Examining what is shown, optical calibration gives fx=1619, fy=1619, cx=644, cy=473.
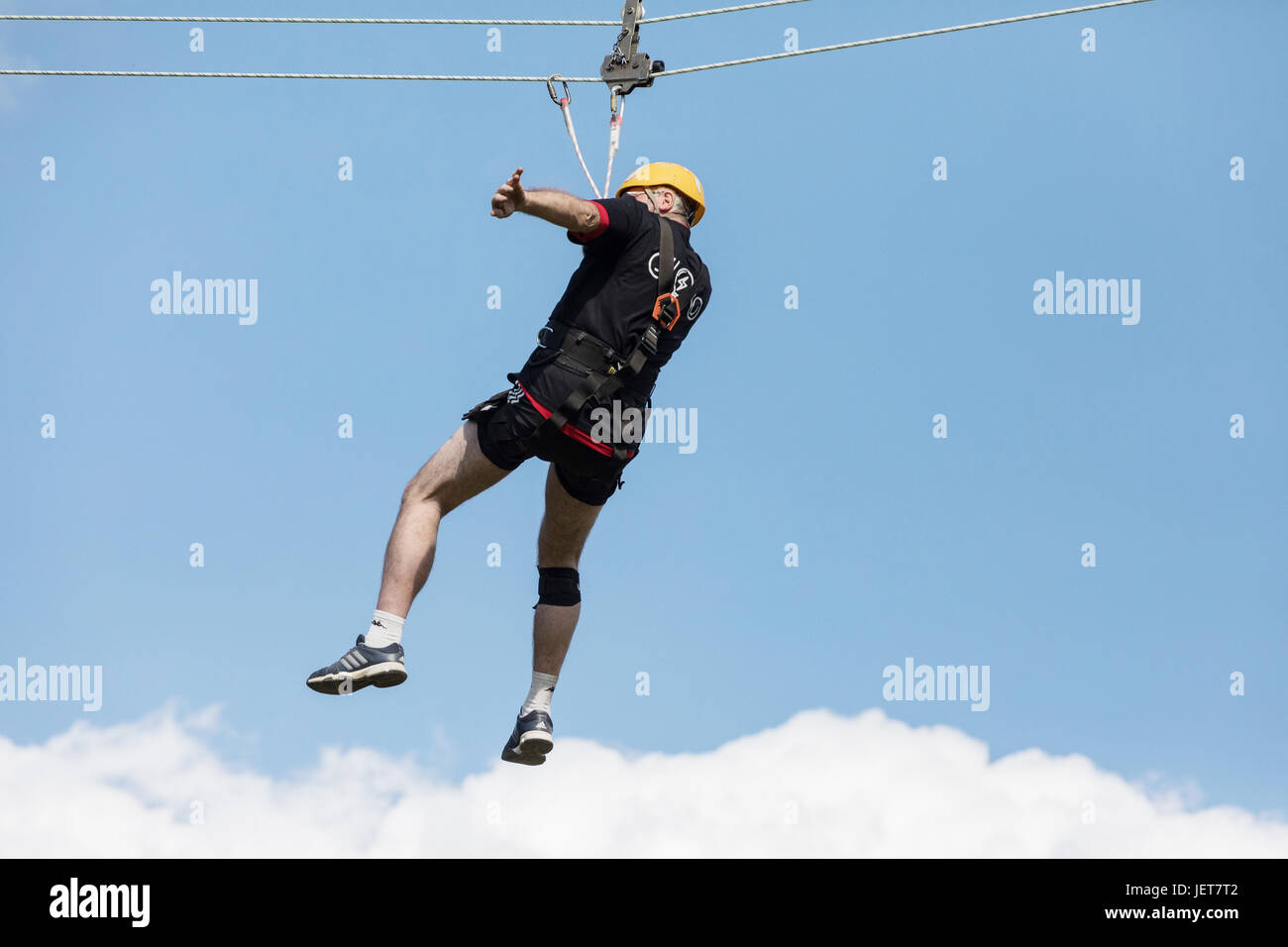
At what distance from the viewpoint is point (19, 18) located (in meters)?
8.62

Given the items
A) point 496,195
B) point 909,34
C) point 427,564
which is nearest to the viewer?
point 496,195

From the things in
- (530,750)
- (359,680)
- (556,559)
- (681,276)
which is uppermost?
(681,276)

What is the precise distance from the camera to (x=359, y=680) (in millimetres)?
6617

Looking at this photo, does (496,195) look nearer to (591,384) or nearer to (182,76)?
(591,384)

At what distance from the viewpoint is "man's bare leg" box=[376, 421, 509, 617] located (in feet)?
22.7

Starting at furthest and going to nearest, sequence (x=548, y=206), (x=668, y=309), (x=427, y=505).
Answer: (x=668, y=309), (x=427, y=505), (x=548, y=206)

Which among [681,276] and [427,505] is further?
[681,276]

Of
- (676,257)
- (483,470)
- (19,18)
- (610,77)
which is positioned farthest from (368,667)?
(19,18)

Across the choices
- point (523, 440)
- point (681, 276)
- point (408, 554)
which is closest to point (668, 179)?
point (681, 276)

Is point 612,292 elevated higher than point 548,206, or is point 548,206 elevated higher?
point 548,206

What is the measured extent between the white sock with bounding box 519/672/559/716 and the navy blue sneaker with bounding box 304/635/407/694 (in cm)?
102

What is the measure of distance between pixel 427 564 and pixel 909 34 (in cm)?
362

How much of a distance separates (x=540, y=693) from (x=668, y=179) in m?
2.49

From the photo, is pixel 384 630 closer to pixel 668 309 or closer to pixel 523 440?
pixel 523 440
